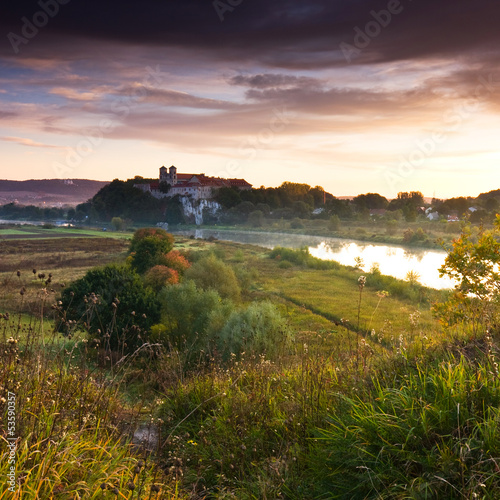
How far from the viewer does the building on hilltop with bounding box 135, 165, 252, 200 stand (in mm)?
102188

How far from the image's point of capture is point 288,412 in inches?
173

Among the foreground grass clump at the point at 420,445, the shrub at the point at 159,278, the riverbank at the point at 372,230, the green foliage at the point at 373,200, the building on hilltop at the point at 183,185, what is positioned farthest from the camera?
the green foliage at the point at 373,200

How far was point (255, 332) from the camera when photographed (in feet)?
38.0

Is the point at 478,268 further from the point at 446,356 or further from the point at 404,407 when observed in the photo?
the point at 404,407

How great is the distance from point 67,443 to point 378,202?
114 m

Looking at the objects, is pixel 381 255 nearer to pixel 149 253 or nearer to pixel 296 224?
pixel 149 253

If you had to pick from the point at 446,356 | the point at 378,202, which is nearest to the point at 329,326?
the point at 446,356

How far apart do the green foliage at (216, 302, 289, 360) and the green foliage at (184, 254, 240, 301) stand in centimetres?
1031

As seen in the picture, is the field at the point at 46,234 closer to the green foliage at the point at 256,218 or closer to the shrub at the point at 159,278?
the green foliage at the point at 256,218

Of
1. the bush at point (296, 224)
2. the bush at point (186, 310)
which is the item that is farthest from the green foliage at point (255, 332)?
the bush at point (296, 224)

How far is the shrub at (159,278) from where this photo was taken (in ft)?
70.2

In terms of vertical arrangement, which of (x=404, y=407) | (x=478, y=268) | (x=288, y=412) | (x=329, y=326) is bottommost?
(x=329, y=326)

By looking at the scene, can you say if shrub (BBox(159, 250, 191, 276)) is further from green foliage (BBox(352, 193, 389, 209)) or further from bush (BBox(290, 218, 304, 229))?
green foliage (BBox(352, 193, 389, 209))

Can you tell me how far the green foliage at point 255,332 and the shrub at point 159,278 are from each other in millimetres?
8177
